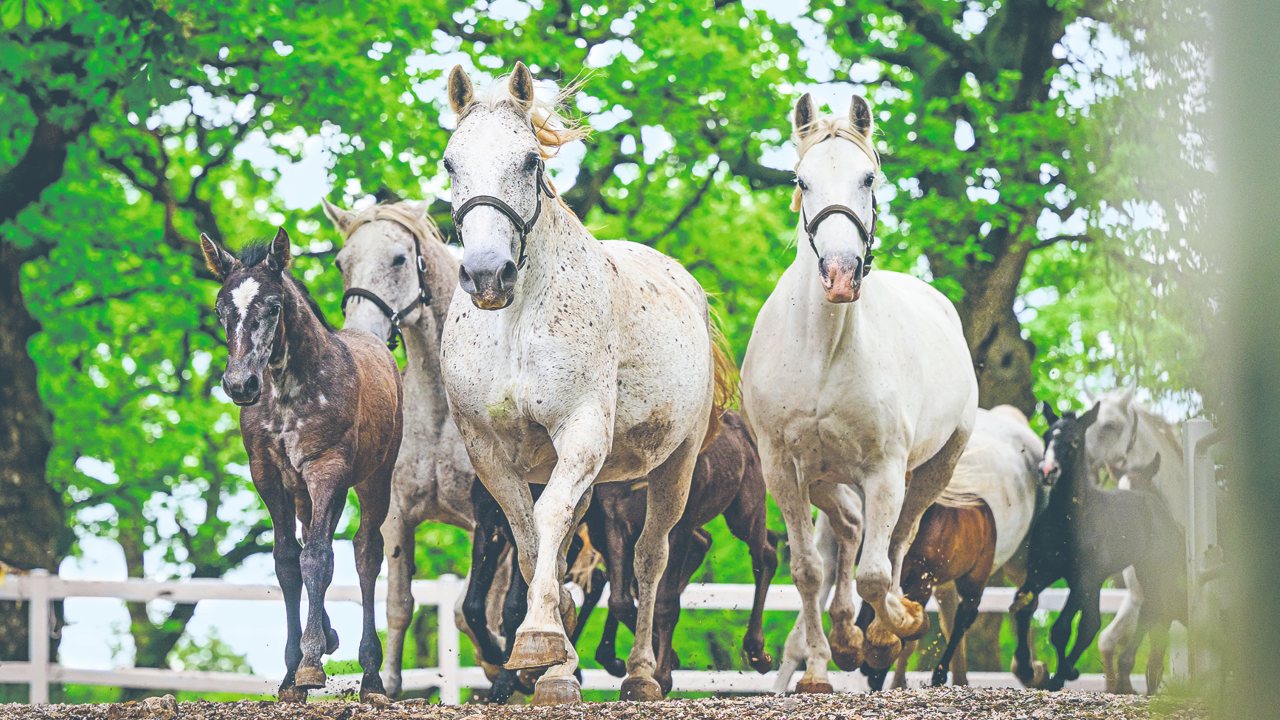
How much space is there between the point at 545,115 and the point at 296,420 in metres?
1.82

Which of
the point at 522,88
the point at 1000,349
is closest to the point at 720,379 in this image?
the point at 522,88

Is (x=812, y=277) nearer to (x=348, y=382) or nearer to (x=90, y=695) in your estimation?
(x=348, y=382)

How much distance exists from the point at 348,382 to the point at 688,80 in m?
9.17

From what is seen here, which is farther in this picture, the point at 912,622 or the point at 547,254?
the point at 912,622

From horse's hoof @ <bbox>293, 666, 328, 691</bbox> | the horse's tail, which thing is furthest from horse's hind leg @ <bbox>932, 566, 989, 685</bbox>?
horse's hoof @ <bbox>293, 666, 328, 691</bbox>

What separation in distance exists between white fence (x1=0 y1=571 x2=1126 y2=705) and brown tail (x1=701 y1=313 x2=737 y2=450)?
4.00 m

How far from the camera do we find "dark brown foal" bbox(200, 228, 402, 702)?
608cm

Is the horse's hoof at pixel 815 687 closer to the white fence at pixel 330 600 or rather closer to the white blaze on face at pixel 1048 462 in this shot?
the white blaze on face at pixel 1048 462

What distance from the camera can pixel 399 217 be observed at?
8203 millimetres

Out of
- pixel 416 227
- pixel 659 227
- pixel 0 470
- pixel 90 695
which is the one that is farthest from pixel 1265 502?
pixel 90 695

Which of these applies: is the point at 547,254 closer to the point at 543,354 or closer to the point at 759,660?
the point at 543,354

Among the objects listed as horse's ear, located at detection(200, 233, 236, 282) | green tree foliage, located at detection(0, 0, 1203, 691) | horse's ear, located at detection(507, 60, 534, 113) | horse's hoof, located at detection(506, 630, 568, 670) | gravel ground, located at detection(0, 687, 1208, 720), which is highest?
green tree foliage, located at detection(0, 0, 1203, 691)

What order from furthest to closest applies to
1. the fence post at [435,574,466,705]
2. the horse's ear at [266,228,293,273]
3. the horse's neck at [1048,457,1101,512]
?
the fence post at [435,574,466,705], the horse's neck at [1048,457,1101,512], the horse's ear at [266,228,293,273]

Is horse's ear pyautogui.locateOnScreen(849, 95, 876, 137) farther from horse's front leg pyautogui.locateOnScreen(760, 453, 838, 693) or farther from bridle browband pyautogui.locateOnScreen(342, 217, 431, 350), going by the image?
bridle browband pyautogui.locateOnScreen(342, 217, 431, 350)
